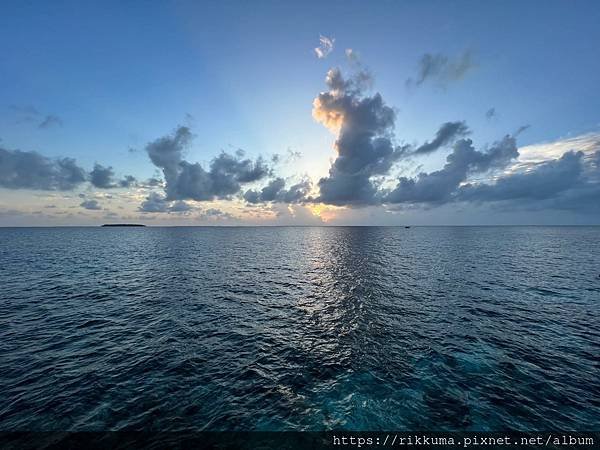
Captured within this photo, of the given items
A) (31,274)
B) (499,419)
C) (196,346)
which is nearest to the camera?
(499,419)

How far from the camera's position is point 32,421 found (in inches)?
623

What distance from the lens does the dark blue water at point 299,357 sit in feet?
55.1

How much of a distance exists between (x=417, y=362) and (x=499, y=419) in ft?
23.4

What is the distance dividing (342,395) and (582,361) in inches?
886

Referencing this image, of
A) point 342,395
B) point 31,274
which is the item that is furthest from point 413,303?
point 31,274

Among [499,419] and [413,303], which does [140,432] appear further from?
[413,303]

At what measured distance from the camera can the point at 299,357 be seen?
24.2m

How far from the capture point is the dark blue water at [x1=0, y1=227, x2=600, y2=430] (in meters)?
16.8

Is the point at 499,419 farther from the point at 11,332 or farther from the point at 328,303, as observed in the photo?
the point at 11,332

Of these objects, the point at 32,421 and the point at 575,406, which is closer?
the point at 32,421

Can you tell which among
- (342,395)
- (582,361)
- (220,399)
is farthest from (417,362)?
(220,399)

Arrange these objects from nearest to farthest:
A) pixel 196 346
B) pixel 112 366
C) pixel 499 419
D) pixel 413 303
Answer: pixel 499 419 < pixel 112 366 < pixel 196 346 < pixel 413 303

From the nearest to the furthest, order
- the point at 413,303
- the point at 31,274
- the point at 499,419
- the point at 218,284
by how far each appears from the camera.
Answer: the point at 499,419 < the point at 413,303 < the point at 218,284 < the point at 31,274

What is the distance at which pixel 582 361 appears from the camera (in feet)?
74.9
